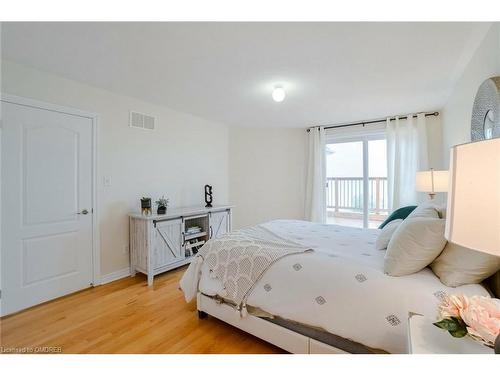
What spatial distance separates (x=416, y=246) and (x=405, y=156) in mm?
2941

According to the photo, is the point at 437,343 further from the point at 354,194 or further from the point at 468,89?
the point at 354,194

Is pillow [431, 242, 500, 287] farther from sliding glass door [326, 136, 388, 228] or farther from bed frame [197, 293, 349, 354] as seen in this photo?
sliding glass door [326, 136, 388, 228]

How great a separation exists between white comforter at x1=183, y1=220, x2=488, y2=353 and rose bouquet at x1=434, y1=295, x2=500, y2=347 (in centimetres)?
39

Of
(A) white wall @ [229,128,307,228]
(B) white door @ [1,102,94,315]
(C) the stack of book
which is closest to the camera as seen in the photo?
(B) white door @ [1,102,94,315]

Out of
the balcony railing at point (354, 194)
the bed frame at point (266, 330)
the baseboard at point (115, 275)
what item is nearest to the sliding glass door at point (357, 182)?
the balcony railing at point (354, 194)

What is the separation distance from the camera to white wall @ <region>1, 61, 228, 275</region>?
2428 millimetres

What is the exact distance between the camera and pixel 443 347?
2.87 ft

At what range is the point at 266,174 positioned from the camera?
488cm

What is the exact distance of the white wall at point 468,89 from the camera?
62.3 inches

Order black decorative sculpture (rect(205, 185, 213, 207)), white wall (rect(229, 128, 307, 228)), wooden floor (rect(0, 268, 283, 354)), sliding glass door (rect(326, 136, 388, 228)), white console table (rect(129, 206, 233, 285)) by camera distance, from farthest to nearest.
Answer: white wall (rect(229, 128, 307, 228))
sliding glass door (rect(326, 136, 388, 228))
black decorative sculpture (rect(205, 185, 213, 207))
white console table (rect(129, 206, 233, 285))
wooden floor (rect(0, 268, 283, 354))

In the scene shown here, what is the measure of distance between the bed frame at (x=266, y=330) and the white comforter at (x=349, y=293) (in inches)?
4.2

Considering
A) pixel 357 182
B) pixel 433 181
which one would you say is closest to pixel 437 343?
pixel 433 181

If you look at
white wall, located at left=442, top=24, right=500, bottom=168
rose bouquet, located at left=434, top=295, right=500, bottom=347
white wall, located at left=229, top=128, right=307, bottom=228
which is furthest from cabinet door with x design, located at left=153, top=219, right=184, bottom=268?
white wall, located at left=442, top=24, right=500, bottom=168
